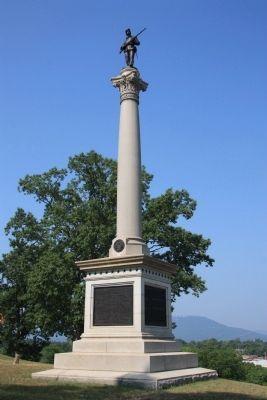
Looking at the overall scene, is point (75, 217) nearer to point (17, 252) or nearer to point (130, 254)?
point (17, 252)

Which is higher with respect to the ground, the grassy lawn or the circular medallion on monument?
the circular medallion on monument

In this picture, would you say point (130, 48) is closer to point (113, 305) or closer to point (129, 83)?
point (129, 83)

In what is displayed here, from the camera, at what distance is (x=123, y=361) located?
48.2 feet

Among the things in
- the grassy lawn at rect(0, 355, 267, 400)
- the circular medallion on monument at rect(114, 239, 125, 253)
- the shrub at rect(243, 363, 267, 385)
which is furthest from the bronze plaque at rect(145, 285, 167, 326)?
the shrub at rect(243, 363, 267, 385)

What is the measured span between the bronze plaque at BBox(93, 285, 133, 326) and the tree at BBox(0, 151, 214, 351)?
10753mm

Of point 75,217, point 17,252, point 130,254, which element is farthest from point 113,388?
point 17,252

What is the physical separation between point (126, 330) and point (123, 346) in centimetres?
67

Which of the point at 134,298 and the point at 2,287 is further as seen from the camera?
the point at 2,287

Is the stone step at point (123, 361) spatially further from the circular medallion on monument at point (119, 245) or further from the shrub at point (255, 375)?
the shrub at point (255, 375)

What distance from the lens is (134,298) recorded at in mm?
16125

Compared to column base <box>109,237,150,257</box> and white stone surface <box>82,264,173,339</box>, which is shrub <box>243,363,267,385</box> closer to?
white stone surface <box>82,264,173,339</box>

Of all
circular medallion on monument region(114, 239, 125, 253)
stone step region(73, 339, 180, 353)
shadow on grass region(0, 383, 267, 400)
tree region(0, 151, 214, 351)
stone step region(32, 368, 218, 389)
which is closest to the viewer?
shadow on grass region(0, 383, 267, 400)

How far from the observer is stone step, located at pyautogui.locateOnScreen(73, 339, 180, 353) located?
1515cm

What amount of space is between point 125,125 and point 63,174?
1670 cm
